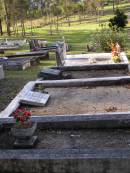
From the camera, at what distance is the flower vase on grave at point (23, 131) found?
6.89 meters

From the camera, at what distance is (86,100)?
10.5 m

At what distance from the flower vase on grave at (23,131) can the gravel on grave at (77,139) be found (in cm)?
17

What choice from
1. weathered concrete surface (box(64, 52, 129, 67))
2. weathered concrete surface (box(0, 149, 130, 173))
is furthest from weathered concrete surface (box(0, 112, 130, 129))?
weathered concrete surface (box(64, 52, 129, 67))

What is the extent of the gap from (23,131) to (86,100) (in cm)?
384

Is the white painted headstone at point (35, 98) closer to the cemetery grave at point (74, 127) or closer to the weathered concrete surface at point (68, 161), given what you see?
the cemetery grave at point (74, 127)

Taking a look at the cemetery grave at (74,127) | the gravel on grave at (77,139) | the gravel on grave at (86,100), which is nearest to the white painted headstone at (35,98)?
the cemetery grave at (74,127)

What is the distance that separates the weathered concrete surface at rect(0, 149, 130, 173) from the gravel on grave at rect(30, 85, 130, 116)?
10.8 feet

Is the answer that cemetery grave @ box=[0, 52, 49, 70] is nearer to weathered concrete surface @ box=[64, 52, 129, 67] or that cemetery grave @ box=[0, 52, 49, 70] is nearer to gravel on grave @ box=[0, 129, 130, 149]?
weathered concrete surface @ box=[64, 52, 129, 67]

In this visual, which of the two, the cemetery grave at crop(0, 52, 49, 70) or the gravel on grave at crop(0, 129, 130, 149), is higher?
the cemetery grave at crop(0, 52, 49, 70)

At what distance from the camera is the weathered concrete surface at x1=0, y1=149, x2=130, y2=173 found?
19.2 feet

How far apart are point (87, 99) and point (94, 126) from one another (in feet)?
9.14

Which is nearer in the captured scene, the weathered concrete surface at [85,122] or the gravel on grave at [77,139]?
the gravel on grave at [77,139]

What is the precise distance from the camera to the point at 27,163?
6.00m

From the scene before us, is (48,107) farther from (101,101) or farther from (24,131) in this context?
(24,131)
